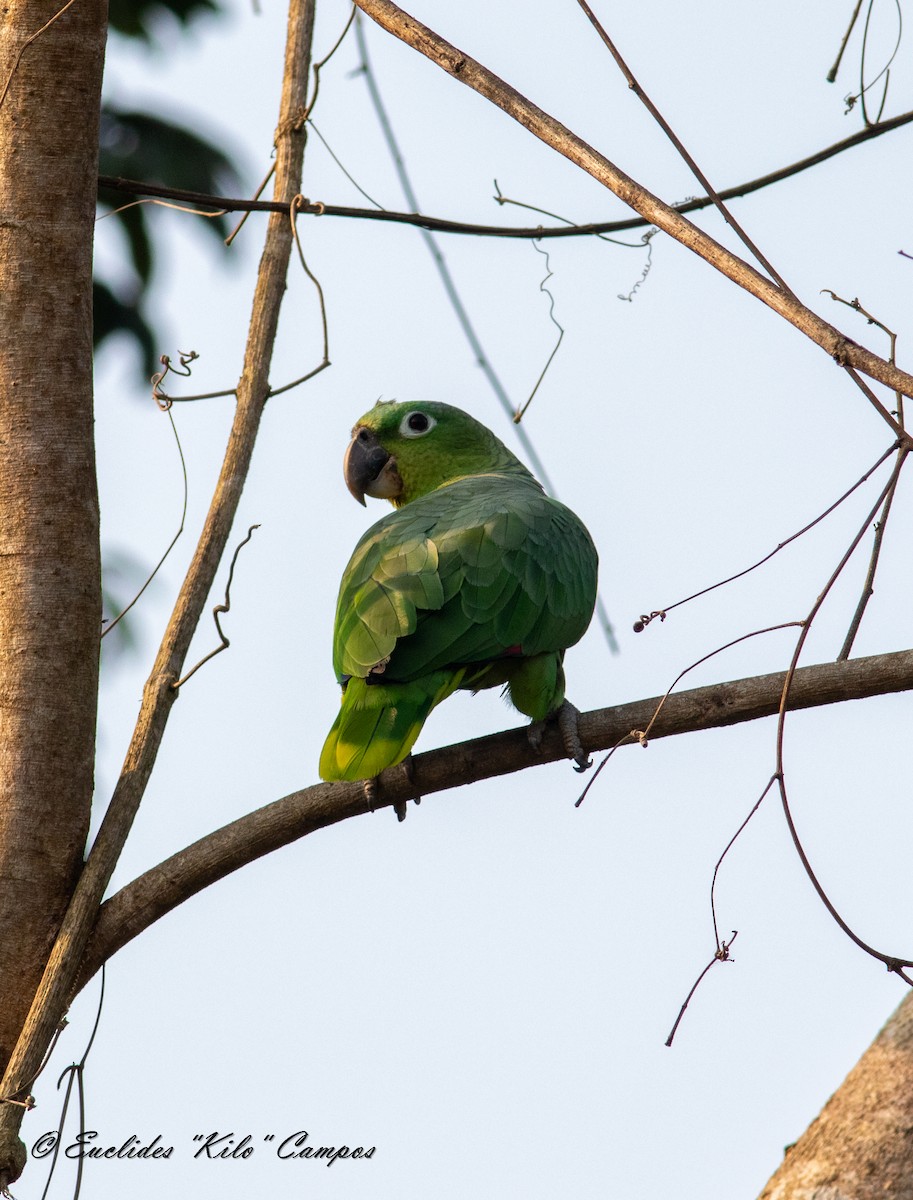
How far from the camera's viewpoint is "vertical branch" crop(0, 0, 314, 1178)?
2.36m

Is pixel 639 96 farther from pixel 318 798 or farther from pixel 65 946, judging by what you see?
pixel 65 946

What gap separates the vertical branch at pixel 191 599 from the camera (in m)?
2.36

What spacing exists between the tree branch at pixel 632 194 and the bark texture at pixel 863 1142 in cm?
93

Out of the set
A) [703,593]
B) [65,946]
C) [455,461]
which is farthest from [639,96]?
[455,461]

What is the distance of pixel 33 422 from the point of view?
8.44 ft

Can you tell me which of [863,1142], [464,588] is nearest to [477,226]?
[464,588]

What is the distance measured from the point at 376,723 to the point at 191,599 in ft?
1.62

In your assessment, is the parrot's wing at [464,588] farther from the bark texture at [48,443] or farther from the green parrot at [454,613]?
the bark texture at [48,443]

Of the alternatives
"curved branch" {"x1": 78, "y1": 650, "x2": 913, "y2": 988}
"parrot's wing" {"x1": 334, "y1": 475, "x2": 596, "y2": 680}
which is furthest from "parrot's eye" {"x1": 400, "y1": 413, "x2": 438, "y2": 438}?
"curved branch" {"x1": 78, "y1": 650, "x2": 913, "y2": 988}

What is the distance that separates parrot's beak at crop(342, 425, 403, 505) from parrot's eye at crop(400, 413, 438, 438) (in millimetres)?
96

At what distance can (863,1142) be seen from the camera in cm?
191

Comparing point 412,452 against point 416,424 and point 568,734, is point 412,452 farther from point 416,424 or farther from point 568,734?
point 568,734

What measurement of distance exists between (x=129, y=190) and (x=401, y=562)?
1047 millimetres

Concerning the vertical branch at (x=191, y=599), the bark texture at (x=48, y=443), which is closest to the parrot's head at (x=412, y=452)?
the vertical branch at (x=191, y=599)
